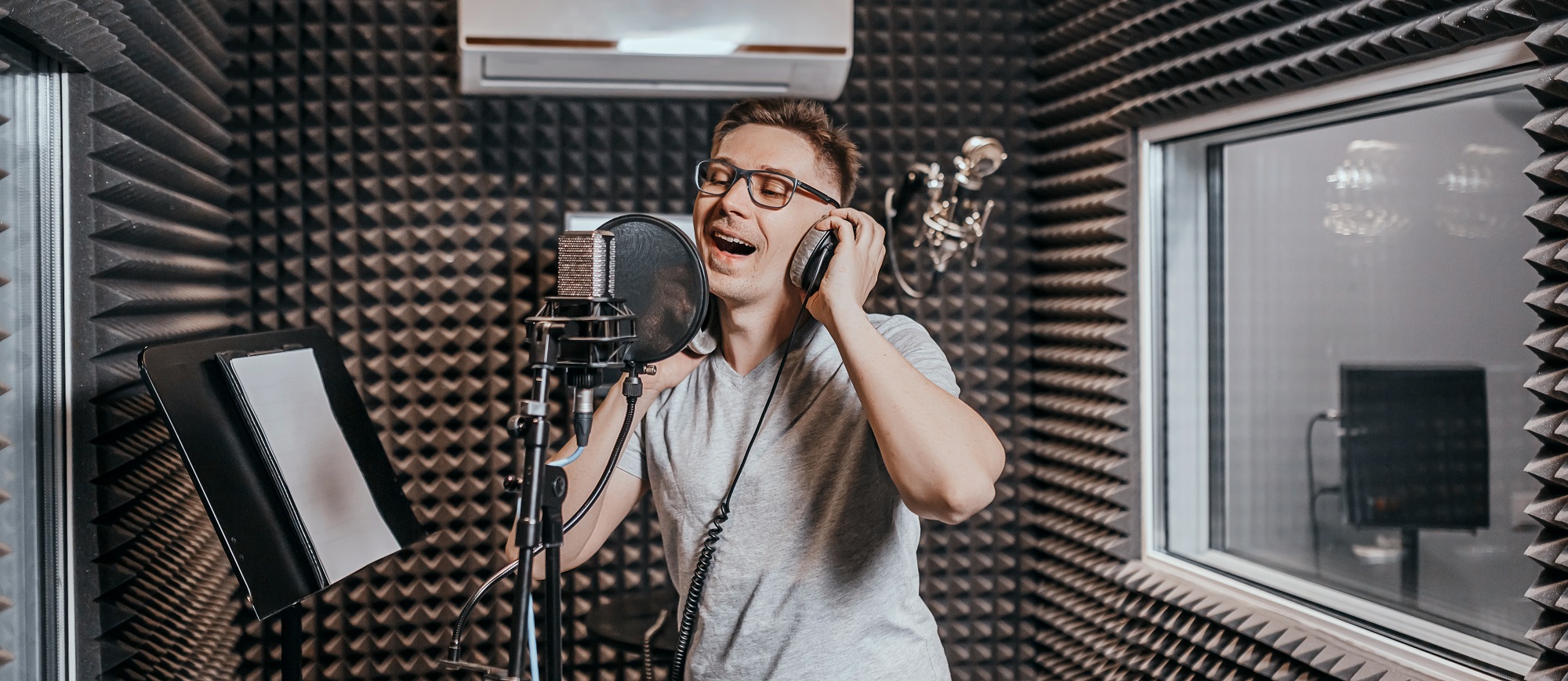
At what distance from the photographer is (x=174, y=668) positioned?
2.29 metres

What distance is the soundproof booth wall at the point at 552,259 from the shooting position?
264 cm

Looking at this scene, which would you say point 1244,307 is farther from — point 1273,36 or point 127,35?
point 127,35

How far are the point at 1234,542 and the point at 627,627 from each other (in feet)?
5.47

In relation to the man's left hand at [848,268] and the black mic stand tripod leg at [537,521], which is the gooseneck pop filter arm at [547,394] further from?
the man's left hand at [848,268]

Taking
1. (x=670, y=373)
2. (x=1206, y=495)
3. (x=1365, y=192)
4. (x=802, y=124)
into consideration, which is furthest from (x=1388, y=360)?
(x=670, y=373)

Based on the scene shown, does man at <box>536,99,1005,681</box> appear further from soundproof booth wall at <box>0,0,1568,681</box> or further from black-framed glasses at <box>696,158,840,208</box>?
soundproof booth wall at <box>0,0,1568,681</box>

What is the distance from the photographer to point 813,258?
130 cm

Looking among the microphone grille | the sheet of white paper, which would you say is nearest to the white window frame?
the microphone grille

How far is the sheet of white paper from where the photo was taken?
1494mm

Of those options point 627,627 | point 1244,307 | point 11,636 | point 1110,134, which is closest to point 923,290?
point 1110,134

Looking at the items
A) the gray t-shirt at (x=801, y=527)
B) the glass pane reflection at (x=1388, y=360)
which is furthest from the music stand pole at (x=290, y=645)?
the glass pane reflection at (x=1388, y=360)

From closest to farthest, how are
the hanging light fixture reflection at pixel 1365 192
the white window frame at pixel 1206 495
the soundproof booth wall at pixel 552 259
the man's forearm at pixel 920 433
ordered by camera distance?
the man's forearm at pixel 920 433 < the white window frame at pixel 1206 495 < the hanging light fixture reflection at pixel 1365 192 < the soundproof booth wall at pixel 552 259

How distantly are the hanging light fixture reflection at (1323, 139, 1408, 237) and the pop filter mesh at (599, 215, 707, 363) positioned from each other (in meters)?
1.72

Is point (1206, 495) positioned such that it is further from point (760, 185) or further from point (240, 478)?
point (240, 478)
